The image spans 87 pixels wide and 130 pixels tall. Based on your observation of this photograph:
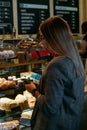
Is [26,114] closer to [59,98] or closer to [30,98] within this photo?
[30,98]

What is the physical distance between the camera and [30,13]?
4.25 metres

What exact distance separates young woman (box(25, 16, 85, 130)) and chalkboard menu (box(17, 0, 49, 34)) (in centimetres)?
243

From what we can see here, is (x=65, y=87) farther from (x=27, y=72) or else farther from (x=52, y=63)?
(x=27, y=72)

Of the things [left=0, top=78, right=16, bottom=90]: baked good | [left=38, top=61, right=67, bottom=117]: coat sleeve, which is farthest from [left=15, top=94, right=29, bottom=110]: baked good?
[left=38, top=61, right=67, bottom=117]: coat sleeve

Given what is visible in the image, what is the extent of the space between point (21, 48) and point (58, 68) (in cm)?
93

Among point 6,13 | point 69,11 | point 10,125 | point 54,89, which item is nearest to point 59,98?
point 54,89

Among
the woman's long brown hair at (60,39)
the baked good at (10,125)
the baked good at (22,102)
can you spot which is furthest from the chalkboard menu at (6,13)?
the woman's long brown hair at (60,39)

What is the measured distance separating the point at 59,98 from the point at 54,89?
73 millimetres

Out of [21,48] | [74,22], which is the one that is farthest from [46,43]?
[74,22]

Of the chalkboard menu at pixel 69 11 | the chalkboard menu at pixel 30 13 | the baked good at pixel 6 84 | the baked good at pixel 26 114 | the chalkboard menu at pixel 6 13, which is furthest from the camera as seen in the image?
the chalkboard menu at pixel 69 11

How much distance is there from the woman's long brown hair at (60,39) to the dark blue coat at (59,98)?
49 millimetres

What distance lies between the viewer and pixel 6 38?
11.7ft

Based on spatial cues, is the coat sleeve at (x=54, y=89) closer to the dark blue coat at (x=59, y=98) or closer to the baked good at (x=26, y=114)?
the dark blue coat at (x=59, y=98)

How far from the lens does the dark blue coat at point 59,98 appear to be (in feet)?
5.36
